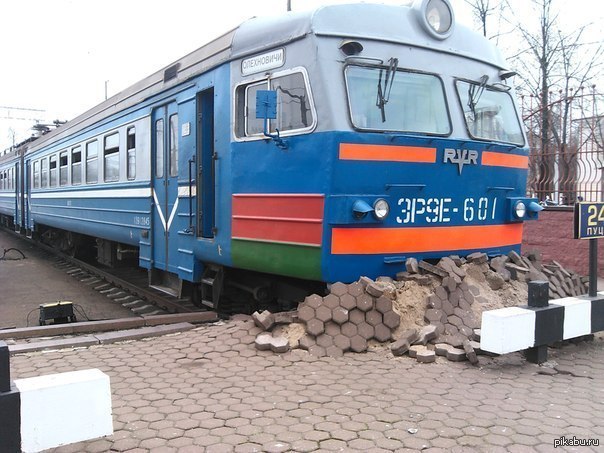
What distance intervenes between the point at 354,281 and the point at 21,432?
2957mm

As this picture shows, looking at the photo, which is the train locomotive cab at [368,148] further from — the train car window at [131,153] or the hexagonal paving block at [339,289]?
the train car window at [131,153]

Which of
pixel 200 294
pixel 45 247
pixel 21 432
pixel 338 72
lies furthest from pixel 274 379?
pixel 45 247

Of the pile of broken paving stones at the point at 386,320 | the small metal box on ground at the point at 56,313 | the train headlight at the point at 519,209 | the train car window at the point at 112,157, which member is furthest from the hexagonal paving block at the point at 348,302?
the train car window at the point at 112,157

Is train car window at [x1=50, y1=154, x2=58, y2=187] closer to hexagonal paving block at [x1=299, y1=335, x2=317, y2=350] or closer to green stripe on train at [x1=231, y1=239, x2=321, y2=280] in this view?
green stripe on train at [x1=231, y1=239, x2=321, y2=280]

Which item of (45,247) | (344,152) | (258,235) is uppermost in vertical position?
(344,152)

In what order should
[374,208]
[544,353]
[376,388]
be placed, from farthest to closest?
[374,208] < [544,353] < [376,388]

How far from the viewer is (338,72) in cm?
480

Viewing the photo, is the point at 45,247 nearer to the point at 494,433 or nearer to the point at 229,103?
the point at 229,103

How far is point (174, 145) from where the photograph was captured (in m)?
6.89

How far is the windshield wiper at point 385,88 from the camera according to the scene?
16.3 ft

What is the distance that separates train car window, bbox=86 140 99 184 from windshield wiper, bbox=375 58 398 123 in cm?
654

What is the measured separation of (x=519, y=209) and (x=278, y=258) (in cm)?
266

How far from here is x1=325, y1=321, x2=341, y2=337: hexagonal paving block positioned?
461 centimetres

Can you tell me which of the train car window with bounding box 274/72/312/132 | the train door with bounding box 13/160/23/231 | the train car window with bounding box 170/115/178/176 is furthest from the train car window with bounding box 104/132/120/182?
the train door with bounding box 13/160/23/231
